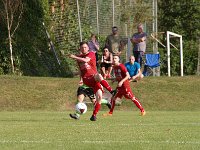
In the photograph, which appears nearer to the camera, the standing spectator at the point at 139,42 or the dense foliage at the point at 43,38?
the standing spectator at the point at 139,42

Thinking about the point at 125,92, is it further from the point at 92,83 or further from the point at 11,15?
the point at 11,15

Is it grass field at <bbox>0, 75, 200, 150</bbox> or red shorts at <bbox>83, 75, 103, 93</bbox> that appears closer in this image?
grass field at <bbox>0, 75, 200, 150</bbox>

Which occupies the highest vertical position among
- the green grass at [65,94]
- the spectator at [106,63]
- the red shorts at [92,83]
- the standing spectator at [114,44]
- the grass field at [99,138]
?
the grass field at [99,138]

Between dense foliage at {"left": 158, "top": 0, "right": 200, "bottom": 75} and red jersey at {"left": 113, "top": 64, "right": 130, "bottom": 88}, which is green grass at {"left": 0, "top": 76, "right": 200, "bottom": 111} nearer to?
red jersey at {"left": 113, "top": 64, "right": 130, "bottom": 88}

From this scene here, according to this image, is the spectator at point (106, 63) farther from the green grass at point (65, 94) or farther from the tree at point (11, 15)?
the tree at point (11, 15)

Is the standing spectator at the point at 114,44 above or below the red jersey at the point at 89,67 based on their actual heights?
below

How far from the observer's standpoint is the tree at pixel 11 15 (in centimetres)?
3167

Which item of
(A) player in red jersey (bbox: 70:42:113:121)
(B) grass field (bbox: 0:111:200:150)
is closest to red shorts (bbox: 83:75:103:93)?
(A) player in red jersey (bbox: 70:42:113:121)

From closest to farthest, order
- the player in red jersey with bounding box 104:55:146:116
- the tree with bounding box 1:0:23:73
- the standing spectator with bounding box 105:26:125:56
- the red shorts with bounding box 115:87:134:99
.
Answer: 1. the player in red jersey with bounding box 104:55:146:116
2. the red shorts with bounding box 115:87:134:99
3. the standing spectator with bounding box 105:26:125:56
4. the tree with bounding box 1:0:23:73

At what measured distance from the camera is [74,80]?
28297mm

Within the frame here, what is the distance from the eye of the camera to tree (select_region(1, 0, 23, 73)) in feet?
104

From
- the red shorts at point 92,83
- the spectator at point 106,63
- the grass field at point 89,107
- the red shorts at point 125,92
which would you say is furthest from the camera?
the spectator at point 106,63

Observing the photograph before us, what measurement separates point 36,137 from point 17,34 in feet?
72.8

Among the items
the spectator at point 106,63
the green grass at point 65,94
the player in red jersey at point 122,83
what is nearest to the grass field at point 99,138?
the player in red jersey at point 122,83
